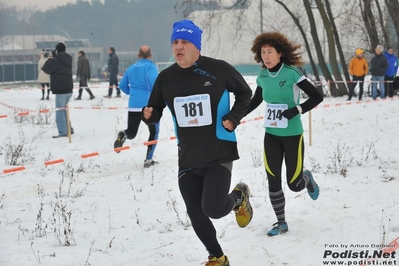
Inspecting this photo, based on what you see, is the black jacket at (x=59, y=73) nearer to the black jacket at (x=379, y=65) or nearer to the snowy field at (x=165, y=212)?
the snowy field at (x=165, y=212)

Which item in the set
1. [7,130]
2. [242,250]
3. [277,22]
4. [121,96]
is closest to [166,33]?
[277,22]

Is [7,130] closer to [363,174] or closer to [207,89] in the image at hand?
[363,174]

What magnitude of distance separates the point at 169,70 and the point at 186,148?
0.65m

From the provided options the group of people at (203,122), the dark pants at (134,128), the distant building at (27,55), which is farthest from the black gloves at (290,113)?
the distant building at (27,55)

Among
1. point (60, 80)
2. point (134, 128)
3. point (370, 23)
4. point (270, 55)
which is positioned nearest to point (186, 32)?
point (270, 55)

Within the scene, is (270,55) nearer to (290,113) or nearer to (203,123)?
(290,113)

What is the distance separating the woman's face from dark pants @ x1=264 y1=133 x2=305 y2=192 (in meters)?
0.73

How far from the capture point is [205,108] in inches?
177

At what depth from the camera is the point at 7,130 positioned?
1409 cm

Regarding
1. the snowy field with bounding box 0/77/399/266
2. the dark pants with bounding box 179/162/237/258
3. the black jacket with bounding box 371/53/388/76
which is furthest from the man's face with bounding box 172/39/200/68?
the black jacket with bounding box 371/53/388/76

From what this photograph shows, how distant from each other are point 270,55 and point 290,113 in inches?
24.1

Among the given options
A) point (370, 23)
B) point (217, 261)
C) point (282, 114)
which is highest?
point (370, 23)

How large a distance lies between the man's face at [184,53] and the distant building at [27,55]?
3458 centimetres

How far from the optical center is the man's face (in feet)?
14.8
